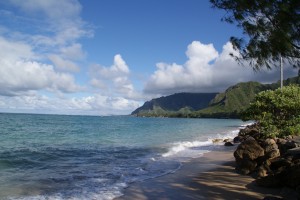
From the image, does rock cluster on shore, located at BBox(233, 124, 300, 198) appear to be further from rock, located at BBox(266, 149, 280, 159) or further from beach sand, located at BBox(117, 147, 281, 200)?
beach sand, located at BBox(117, 147, 281, 200)

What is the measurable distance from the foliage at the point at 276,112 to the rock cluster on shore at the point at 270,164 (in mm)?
6486

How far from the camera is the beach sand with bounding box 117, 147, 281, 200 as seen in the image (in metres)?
11.7

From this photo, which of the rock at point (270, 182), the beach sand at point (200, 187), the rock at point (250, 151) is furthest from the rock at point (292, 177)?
the rock at point (250, 151)

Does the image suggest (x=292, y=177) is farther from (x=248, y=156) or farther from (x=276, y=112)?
(x=276, y=112)

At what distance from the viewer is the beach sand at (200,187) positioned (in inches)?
461

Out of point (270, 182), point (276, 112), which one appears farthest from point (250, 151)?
point (276, 112)

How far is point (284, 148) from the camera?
1752 centimetres

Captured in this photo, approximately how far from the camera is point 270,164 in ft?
48.0

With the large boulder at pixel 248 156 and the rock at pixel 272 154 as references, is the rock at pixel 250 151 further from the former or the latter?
the rock at pixel 272 154

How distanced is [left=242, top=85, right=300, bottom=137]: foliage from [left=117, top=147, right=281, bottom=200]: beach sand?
890 centimetres

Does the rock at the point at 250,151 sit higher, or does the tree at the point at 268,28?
the tree at the point at 268,28

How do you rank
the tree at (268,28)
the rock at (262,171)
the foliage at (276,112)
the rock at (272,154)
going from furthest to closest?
the foliage at (276,112) < the rock at (272,154) < the rock at (262,171) < the tree at (268,28)

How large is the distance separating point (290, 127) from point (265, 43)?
16517mm

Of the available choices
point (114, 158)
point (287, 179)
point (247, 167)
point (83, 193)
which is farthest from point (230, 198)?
point (114, 158)
